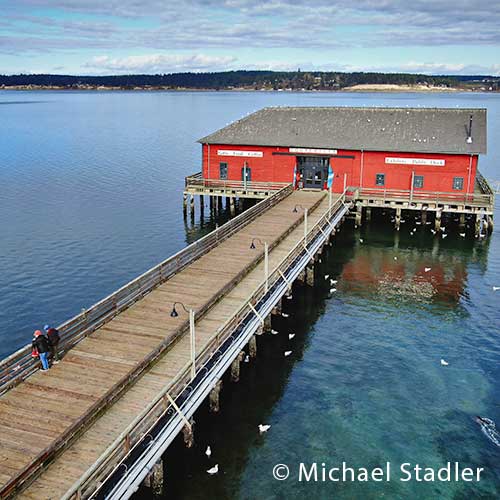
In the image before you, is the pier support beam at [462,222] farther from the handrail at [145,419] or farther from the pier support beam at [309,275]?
the handrail at [145,419]

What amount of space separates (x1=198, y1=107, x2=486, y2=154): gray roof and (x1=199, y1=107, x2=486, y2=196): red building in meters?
0.07

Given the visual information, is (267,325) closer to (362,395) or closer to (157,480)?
(362,395)

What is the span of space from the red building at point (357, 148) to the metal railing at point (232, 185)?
1098 mm

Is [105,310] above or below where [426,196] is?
below

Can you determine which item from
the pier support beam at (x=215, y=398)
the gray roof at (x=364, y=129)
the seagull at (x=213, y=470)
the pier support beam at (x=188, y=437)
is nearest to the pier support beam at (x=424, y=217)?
the gray roof at (x=364, y=129)

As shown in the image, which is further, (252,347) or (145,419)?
(252,347)

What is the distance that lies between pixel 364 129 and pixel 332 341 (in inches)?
1092

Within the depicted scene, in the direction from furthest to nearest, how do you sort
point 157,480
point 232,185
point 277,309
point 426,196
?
point 232,185 < point 426,196 < point 277,309 < point 157,480

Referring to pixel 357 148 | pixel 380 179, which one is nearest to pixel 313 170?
pixel 357 148

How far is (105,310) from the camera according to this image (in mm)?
23422

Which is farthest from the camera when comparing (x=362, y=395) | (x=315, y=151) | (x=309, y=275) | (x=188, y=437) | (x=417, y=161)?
(x=315, y=151)

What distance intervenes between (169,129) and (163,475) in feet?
400

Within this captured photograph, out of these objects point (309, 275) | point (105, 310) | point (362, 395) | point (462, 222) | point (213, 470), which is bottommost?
point (362, 395)

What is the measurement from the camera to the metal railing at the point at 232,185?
48.7 metres
